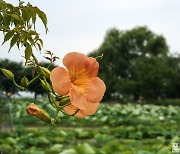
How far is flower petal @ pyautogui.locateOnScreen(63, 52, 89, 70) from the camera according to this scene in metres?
0.66

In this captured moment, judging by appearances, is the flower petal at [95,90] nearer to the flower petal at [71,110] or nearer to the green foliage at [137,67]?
the flower petal at [71,110]

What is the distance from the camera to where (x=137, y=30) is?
43031 mm

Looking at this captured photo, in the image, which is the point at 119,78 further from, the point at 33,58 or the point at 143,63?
the point at 33,58

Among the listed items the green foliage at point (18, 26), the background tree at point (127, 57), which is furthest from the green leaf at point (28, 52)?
the background tree at point (127, 57)

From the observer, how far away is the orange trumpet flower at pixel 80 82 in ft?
2.13

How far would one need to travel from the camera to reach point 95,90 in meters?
Result: 0.67

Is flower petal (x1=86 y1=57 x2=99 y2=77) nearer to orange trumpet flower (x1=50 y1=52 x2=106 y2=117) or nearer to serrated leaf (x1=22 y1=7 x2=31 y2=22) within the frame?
orange trumpet flower (x1=50 y1=52 x2=106 y2=117)

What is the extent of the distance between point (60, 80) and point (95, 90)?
0.06 meters

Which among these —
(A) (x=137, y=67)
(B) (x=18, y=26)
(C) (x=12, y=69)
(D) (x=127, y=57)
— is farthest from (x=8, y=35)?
(D) (x=127, y=57)

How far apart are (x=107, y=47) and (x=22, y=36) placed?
3907cm

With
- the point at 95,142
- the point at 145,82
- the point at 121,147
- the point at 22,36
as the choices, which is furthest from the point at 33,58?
the point at 145,82

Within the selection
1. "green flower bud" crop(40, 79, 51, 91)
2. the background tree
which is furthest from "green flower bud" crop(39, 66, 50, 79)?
the background tree

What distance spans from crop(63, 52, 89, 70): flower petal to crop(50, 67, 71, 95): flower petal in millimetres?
17

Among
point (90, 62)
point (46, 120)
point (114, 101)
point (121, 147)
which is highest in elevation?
point (90, 62)
